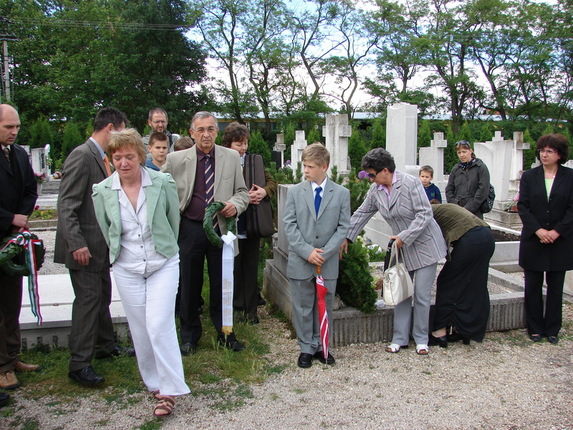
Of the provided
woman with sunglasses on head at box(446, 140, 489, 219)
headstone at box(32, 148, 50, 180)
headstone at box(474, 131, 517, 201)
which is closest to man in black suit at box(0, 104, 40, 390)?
woman with sunglasses on head at box(446, 140, 489, 219)

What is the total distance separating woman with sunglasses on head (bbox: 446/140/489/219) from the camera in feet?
22.3

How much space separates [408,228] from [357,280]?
59cm

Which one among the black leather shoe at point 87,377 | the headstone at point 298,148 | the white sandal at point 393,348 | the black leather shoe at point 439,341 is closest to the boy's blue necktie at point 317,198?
the white sandal at point 393,348

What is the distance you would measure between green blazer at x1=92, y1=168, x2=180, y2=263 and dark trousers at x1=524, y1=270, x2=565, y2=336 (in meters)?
3.19

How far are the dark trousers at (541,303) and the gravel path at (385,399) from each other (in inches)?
10.9

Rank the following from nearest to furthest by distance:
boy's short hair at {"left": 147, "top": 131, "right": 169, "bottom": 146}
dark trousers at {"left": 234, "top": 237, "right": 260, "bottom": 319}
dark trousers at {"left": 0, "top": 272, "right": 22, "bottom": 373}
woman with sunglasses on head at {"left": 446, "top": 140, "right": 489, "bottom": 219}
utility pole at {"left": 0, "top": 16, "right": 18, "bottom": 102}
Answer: dark trousers at {"left": 0, "top": 272, "right": 22, "bottom": 373}
dark trousers at {"left": 234, "top": 237, "right": 260, "bottom": 319}
boy's short hair at {"left": 147, "top": 131, "right": 169, "bottom": 146}
woman with sunglasses on head at {"left": 446, "top": 140, "right": 489, "bottom": 219}
utility pole at {"left": 0, "top": 16, "right": 18, "bottom": 102}

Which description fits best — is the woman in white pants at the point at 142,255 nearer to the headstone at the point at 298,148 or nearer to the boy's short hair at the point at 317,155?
the boy's short hair at the point at 317,155

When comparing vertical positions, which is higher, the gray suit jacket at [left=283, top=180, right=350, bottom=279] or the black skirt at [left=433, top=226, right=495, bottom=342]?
the gray suit jacket at [left=283, top=180, right=350, bottom=279]

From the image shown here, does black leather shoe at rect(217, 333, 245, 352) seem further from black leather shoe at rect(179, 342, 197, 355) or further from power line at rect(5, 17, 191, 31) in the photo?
power line at rect(5, 17, 191, 31)

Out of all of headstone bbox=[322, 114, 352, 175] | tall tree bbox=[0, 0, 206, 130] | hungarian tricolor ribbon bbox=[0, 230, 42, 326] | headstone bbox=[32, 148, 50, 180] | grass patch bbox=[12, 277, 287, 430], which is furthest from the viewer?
tall tree bbox=[0, 0, 206, 130]

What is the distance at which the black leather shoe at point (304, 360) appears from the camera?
3.89m

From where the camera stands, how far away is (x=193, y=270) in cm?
409

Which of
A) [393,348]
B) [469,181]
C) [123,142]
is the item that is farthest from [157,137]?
[469,181]

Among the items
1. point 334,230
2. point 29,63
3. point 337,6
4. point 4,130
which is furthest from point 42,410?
point 337,6
